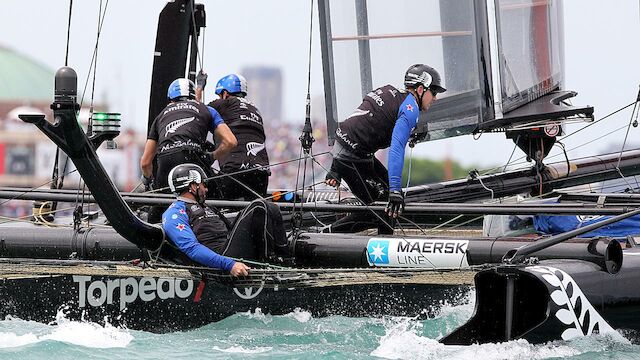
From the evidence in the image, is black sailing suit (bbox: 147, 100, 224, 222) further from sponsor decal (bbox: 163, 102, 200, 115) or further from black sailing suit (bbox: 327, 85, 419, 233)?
black sailing suit (bbox: 327, 85, 419, 233)

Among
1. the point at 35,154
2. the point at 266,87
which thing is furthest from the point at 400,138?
the point at 266,87

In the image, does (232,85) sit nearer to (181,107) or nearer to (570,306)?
(181,107)

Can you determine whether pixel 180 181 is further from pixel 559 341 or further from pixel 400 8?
pixel 400 8

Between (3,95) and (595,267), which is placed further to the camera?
(3,95)

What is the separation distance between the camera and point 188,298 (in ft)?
25.5

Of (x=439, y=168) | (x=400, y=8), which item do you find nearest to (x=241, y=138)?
(x=400, y=8)

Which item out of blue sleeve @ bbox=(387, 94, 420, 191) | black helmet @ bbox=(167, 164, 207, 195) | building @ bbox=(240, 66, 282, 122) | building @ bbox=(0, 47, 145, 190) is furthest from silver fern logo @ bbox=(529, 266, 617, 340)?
building @ bbox=(240, 66, 282, 122)

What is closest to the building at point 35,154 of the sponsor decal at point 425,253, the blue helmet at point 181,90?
the blue helmet at point 181,90

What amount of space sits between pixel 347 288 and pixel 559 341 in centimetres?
148

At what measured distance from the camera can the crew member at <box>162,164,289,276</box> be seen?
7.25m

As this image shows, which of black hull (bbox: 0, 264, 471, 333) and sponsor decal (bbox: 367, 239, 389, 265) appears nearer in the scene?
sponsor decal (bbox: 367, 239, 389, 265)

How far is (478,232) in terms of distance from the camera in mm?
9188

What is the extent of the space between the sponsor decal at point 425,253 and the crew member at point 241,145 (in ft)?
5.25

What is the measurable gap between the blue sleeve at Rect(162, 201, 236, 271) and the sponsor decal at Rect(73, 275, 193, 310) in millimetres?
552
